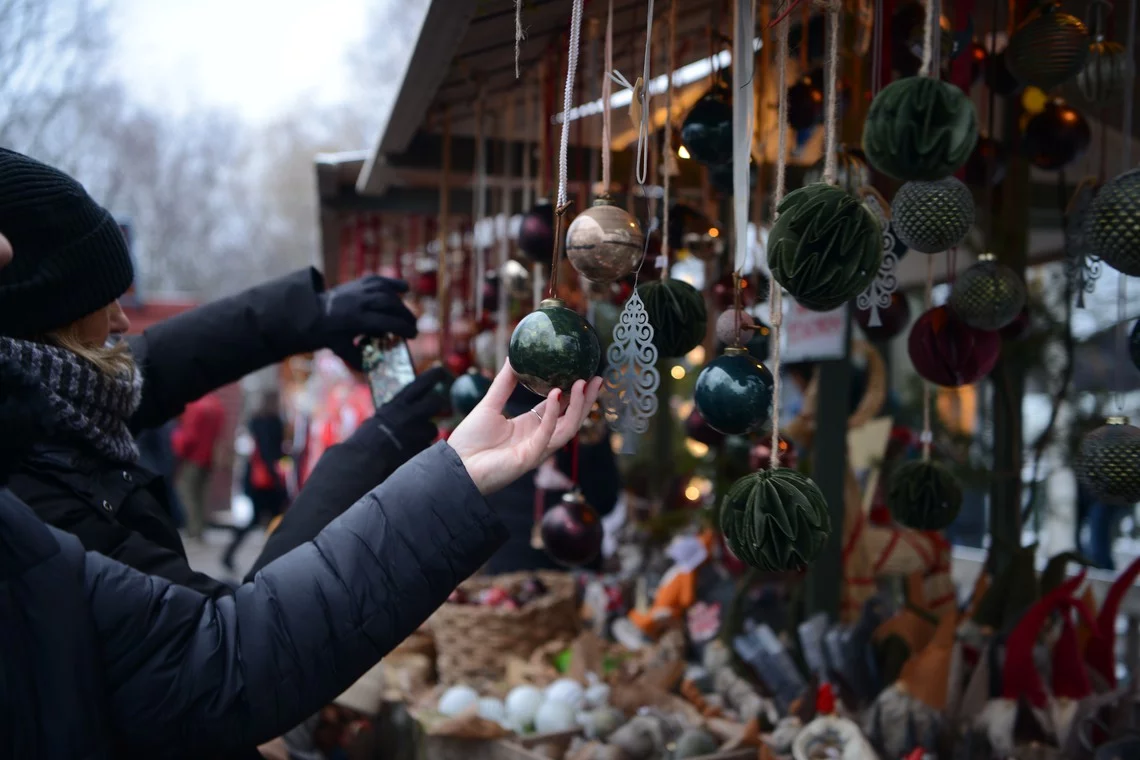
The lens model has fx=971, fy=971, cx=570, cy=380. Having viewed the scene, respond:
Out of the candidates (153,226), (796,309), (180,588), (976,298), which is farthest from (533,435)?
(153,226)

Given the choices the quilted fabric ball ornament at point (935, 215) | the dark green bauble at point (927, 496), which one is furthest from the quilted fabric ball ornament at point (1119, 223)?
the dark green bauble at point (927, 496)

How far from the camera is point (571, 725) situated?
2.13m

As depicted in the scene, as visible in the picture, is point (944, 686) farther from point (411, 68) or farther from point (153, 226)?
point (153, 226)

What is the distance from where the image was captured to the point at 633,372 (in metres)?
1.03

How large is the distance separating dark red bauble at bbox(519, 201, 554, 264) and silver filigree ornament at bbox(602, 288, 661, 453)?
25.6 inches

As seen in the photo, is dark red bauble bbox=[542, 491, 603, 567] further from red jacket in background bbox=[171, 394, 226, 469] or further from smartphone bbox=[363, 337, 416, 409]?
red jacket in background bbox=[171, 394, 226, 469]

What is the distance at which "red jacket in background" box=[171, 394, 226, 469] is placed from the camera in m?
7.95

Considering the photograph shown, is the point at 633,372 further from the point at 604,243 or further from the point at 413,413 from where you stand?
the point at 413,413

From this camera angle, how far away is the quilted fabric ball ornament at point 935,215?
1.15 metres

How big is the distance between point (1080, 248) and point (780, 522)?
0.79 m

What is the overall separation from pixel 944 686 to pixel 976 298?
2.72 feet

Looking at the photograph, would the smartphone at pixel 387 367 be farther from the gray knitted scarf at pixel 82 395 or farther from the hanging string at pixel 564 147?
the hanging string at pixel 564 147

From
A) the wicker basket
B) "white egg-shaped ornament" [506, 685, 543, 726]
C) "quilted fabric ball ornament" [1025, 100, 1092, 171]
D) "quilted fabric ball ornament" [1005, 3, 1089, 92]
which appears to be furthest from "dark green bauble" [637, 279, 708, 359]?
the wicker basket

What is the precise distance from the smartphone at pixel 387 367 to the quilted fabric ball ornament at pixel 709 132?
562mm
